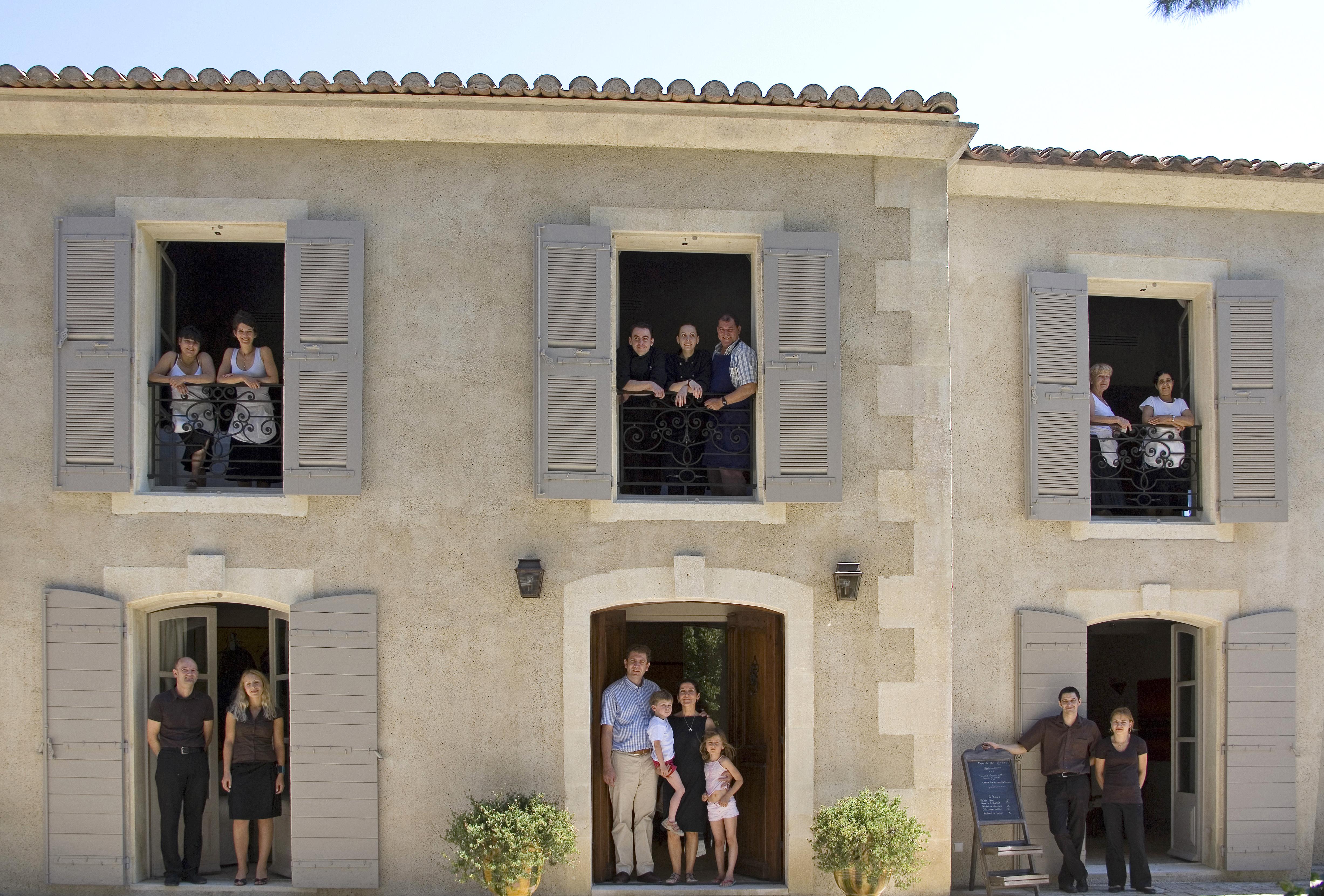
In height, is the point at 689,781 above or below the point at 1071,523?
below

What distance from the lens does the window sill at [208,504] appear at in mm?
7688

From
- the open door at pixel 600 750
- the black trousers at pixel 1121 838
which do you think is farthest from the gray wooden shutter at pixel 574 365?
the black trousers at pixel 1121 838

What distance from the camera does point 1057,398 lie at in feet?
28.1

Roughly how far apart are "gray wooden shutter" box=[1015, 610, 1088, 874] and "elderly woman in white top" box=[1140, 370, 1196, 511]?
48.9 inches

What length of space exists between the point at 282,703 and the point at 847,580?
4.01m

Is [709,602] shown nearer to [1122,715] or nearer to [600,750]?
[600,750]

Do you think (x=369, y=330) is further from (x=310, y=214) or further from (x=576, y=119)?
(x=576, y=119)

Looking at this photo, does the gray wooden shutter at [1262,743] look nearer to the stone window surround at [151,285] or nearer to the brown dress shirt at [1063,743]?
the brown dress shirt at [1063,743]

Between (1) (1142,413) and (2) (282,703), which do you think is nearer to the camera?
(2) (282,703)

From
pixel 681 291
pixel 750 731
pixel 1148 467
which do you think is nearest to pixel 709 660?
pixel 750 731

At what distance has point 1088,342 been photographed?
8.96 m

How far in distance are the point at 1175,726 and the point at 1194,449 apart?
220 centimetres

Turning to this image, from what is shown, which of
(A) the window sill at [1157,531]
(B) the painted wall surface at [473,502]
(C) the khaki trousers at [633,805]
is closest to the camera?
(B) the painted wall surface at [473,502]

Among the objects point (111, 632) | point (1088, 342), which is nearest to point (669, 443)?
point (1088, 342)
